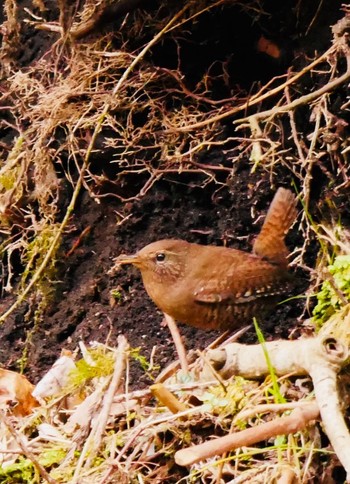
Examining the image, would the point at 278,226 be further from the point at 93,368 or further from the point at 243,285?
the point at 93,368

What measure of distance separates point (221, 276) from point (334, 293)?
42 centimetres

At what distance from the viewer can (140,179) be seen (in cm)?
353

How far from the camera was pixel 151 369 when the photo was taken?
3125mm

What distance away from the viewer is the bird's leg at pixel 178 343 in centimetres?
272

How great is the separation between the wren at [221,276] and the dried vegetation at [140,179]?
92 millimetres

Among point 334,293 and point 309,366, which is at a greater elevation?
point 309,366

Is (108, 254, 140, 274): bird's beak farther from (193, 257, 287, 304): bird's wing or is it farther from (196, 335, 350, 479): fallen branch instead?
(196, 335, 350, 479): fallen branch

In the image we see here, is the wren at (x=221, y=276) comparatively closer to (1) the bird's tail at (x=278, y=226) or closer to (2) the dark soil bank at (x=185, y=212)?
(1) the bird's tail at (x=278, y=226)

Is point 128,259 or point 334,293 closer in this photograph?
point 334,293

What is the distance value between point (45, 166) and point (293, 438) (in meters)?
1.80

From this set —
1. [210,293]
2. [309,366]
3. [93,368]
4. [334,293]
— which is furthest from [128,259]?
[309,366]

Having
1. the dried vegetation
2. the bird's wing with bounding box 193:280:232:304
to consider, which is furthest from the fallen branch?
the bird's wing with bounding box 193:280:232:304

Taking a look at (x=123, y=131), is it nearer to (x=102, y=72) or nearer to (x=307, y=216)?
(x=102, y=72)

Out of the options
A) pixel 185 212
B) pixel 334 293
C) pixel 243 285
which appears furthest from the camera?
pixel 185 212
